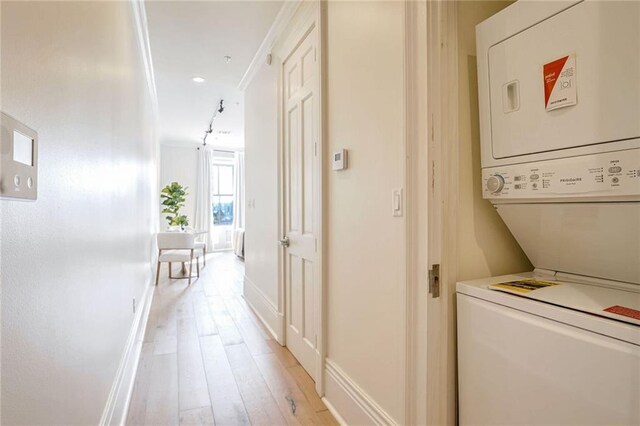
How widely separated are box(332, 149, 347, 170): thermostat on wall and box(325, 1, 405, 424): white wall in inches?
1.6

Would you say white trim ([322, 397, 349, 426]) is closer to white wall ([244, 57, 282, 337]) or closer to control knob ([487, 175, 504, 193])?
white wall ([244, 57, 282, 337])

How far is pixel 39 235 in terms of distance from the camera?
2.57ft

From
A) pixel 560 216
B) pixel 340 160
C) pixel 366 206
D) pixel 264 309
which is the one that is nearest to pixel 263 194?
pixel 264 309

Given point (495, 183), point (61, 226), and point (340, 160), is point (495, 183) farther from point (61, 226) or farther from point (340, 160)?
point (61, 226)

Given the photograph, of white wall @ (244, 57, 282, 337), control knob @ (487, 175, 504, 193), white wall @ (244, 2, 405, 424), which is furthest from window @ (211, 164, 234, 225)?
control knob @ (487, 175, 504, 193)

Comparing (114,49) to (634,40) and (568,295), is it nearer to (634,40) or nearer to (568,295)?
(634,40)

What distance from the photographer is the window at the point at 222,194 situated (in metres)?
8.89

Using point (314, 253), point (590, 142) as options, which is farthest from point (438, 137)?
point (314, 253)

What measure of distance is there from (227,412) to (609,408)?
1768mm

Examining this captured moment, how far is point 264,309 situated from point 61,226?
2.51 m

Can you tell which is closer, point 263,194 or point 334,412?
point 334,412

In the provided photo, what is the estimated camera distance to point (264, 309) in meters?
3.26

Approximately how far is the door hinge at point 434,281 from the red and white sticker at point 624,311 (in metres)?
0.48

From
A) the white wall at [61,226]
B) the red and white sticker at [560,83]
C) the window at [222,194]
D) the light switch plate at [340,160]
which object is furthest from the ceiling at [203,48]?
the window at [222,194]
